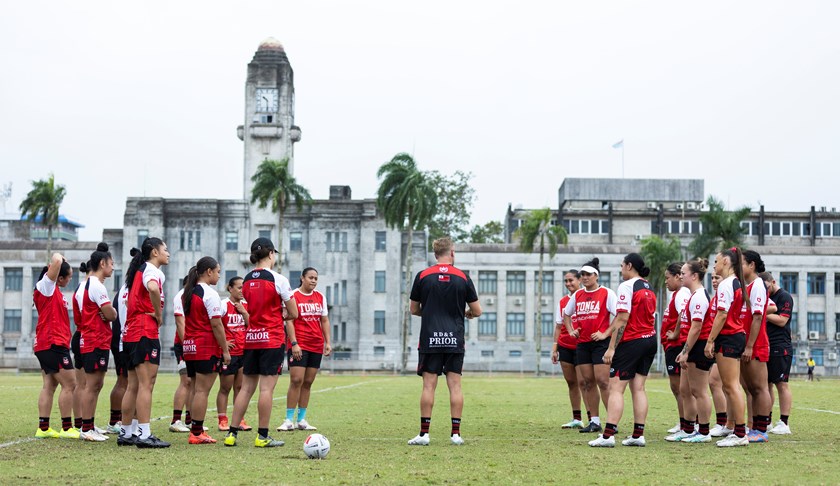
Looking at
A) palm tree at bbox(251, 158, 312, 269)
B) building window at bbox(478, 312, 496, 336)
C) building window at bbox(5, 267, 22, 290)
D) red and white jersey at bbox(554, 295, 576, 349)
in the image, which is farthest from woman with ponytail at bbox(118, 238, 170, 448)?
building window at bbox(5, 267, 22, 290)

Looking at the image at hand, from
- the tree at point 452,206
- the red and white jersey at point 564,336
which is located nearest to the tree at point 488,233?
the tree at point 452,206

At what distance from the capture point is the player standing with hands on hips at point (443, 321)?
1366cm

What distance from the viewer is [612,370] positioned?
13797 millimetres

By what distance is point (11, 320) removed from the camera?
87188mm

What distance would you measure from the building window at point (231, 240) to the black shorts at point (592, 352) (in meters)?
72.9

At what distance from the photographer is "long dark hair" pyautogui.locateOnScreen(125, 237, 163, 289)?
12867 mm

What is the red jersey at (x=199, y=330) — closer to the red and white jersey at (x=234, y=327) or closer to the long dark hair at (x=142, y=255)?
the long dark hair at (x=142, y=255)

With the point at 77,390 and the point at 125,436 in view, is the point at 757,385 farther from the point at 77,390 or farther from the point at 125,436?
the point at 77,390

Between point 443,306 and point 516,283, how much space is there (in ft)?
246

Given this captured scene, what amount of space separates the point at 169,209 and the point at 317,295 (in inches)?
2847

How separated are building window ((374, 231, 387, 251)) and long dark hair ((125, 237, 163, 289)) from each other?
7252 cm

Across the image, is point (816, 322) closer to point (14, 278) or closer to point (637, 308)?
point (14, 278)

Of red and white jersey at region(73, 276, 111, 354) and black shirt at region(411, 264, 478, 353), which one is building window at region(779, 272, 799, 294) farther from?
red and white jersey at region(73, 276, 111, 354)

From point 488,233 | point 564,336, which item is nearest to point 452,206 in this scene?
point 488,233
